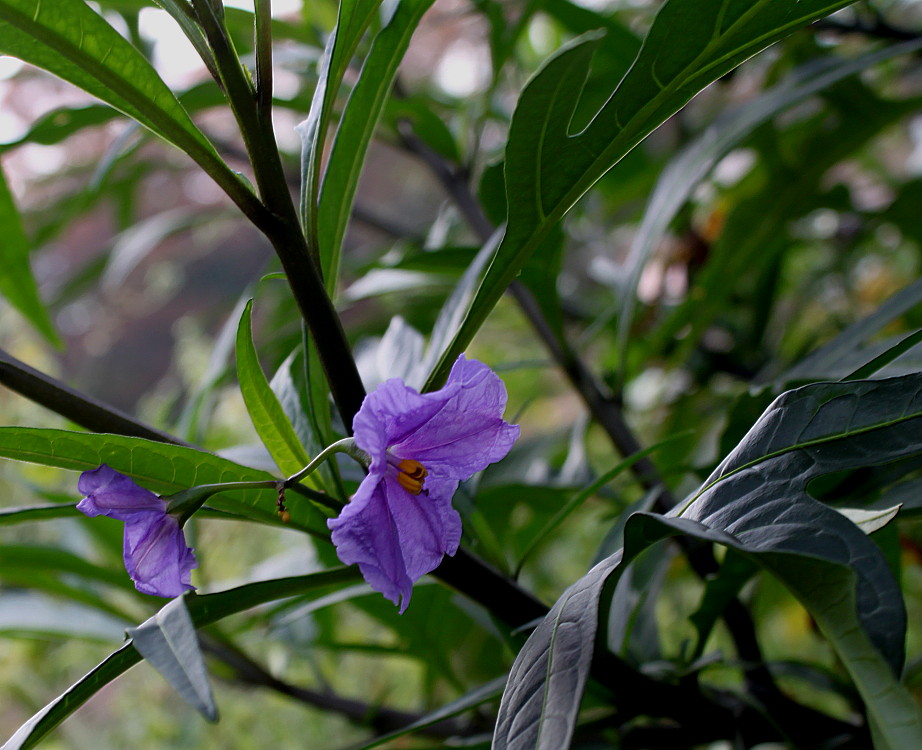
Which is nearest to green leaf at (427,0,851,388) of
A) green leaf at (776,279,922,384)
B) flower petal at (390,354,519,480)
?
flower petal at (390,354,519,480)

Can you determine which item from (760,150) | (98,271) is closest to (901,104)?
(760,150)

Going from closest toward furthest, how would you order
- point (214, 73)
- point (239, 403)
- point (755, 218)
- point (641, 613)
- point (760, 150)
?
point (214, 73) < point (641, 613) < point (755, 218) < point (760, 150) < point (239, 403)

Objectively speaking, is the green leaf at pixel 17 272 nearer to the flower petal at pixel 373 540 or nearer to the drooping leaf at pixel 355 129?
the drooping leaf at pixel 355 129

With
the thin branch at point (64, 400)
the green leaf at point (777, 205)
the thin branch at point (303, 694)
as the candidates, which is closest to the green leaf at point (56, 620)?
the thin branch at point (303, 694)

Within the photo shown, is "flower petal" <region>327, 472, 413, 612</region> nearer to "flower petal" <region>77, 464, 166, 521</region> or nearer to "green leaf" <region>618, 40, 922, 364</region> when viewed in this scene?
"flower petal" <region>77, 464, 166, 521</region>

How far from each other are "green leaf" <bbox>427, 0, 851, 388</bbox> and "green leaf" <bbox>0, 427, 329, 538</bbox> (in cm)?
11

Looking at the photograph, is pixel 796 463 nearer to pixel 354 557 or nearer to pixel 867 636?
pixel 867 636

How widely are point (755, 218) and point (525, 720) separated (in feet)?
2.62

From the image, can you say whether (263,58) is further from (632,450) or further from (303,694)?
(303,694)

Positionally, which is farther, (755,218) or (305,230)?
(755,218)

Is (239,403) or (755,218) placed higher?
(239,403)

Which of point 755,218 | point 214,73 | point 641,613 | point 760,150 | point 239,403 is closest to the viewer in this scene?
point 214,73

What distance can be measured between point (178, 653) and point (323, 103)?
0.29 meters

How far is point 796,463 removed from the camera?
0.34 metres
